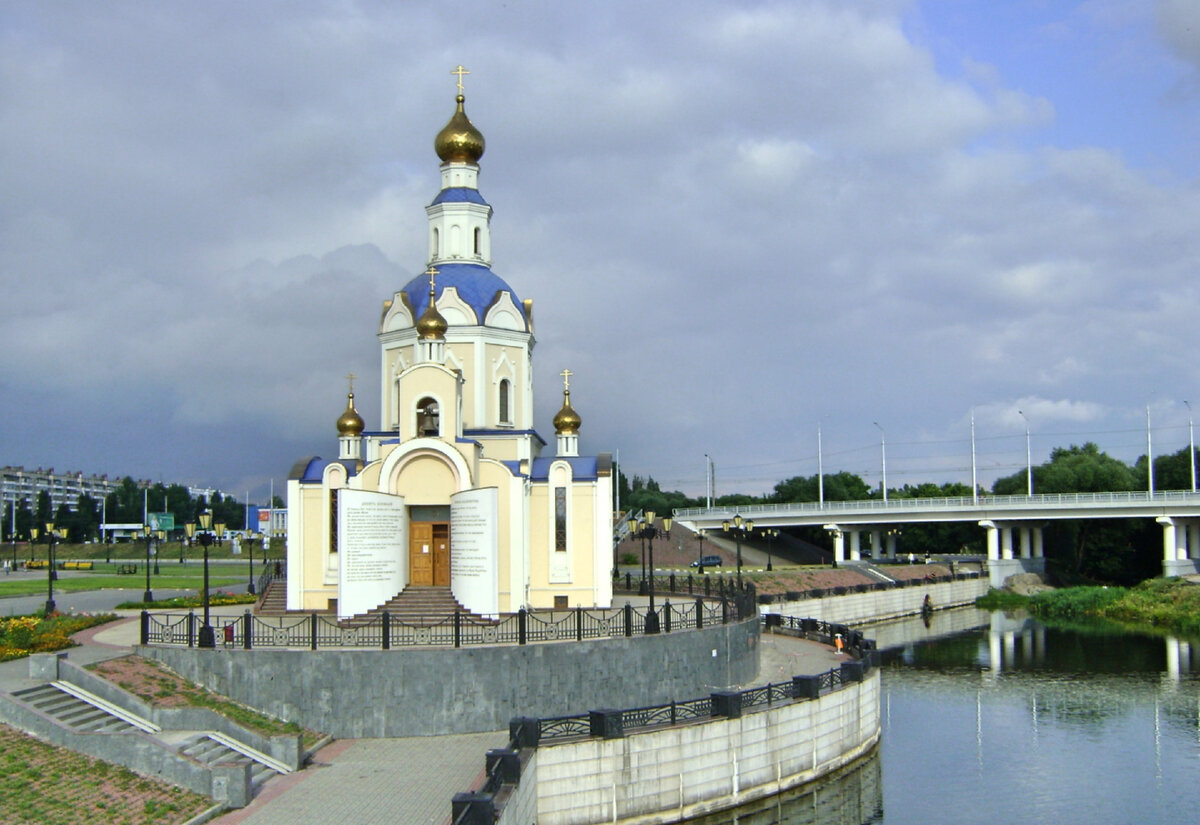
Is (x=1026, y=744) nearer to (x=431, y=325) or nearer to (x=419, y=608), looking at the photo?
(x=419, y=608)

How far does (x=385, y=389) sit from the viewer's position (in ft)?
117

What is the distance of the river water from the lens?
22.2m

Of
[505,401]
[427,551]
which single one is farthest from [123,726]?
[505,401]

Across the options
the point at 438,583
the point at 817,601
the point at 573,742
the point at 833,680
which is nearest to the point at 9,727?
the point at 573,742

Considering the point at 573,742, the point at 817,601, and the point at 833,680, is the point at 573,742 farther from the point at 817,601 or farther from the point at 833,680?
the point at 817,601

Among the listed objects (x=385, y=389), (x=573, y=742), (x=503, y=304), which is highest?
(x=503, y=304)

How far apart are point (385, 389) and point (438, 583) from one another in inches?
316

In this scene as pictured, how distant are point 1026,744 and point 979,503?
44.1 m

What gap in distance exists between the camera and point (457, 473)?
29.2 m

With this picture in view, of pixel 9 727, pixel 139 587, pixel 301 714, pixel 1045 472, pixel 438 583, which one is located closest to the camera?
pixel 9 727

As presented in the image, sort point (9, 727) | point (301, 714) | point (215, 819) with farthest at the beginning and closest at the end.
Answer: point (301, 714) → point (9, 727) → point (215, 819)

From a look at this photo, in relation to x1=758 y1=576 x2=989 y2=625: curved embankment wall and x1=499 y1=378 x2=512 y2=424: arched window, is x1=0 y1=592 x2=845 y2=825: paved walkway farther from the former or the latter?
x1=758 y1=576 x2=989 y2=625: curved embankment wall

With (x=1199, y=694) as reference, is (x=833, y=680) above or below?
above

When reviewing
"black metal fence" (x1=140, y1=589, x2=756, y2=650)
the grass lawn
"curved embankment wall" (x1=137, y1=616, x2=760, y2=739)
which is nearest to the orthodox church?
"black metal fence" (x1=140, y1=589, x2=756, y2=650)
